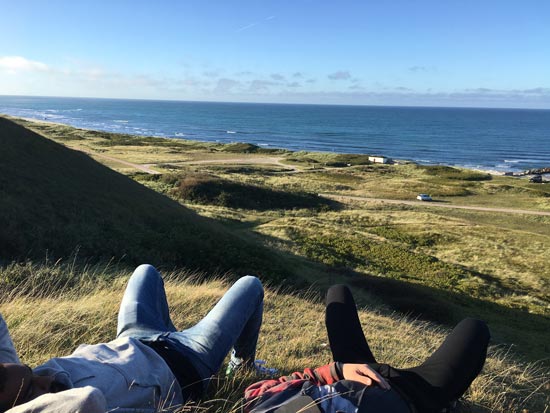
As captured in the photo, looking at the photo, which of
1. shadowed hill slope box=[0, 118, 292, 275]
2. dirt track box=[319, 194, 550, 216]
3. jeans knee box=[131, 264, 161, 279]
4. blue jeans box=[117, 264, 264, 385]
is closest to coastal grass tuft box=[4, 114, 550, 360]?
shadowed hill slope box=[0, 118, 292, 275]

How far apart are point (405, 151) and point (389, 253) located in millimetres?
90061

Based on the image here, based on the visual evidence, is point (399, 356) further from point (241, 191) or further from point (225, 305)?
point (241, 191)

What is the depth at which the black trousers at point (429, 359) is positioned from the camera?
2.70 meters

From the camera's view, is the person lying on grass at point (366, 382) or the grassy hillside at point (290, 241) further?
the grassy hillside at point (290, 241)

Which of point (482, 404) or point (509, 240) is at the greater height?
point (482, 404)

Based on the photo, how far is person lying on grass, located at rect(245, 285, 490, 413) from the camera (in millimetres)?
2379

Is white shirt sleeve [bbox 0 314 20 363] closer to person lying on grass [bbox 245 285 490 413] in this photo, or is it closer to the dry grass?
the dry grass

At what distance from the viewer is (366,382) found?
253cm

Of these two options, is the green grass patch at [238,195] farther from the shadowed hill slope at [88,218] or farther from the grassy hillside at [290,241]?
the shadowed hill slope at [88,218]

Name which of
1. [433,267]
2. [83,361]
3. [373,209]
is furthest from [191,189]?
[83,361]

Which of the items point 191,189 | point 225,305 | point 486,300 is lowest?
point 486,300

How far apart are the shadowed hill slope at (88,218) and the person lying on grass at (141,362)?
804 cm

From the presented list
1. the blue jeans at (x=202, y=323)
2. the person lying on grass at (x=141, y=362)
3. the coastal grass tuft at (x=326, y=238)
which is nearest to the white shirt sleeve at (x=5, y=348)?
the person lying on grass at (x=141, y=362)

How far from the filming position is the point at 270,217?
33781mm
